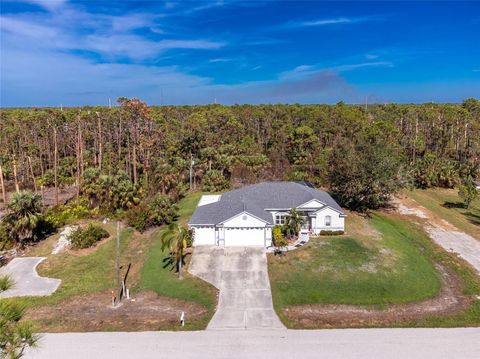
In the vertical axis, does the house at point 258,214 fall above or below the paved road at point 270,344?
above

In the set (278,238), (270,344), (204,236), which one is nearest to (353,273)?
(278,238)

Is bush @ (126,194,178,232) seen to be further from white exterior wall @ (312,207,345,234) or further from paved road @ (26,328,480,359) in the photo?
paved road @ (26,328,480,359)

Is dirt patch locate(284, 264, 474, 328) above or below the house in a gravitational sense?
below

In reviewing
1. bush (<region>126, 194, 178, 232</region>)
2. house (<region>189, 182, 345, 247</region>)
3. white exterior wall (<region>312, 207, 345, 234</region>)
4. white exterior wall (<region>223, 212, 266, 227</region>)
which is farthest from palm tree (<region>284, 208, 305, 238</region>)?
bush (<region>126, 194, 178, 232</region>)

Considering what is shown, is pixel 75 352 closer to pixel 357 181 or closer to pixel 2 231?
pixel 2 231

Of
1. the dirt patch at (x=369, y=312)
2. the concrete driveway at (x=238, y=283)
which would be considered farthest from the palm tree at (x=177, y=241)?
the dirt patch at (x=369, y=312)

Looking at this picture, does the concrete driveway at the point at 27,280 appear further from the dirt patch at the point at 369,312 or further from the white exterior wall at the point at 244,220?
the dirt patch at the point at 369,312

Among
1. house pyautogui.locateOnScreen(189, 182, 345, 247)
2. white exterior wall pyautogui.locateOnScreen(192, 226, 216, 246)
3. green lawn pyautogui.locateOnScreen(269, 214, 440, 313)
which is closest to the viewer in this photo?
green lawn pyautogui.locateOnScreen(269, 214, 440, 313)
